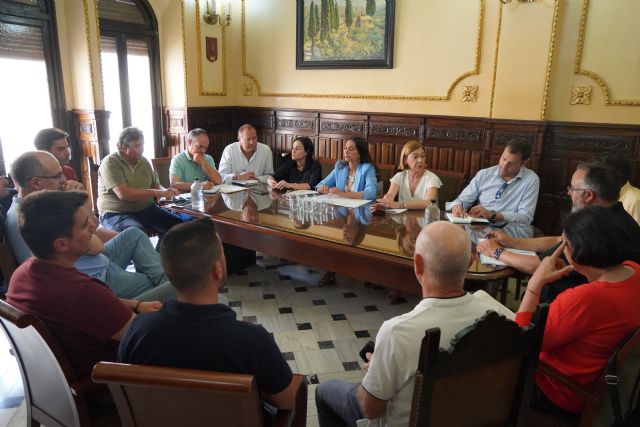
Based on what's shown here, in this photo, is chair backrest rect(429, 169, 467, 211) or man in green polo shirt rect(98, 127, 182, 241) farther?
chair backrest rect(429, 169, 467, 211)

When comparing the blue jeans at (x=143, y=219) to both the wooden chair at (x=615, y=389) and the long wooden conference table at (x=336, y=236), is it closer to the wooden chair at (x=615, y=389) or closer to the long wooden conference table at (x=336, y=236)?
the long wooden conference table at (x=336, y=236)

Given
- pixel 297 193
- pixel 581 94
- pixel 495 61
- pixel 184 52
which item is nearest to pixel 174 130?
pixel 184 52

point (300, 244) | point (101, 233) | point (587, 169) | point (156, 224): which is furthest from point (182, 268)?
point (156, 224)

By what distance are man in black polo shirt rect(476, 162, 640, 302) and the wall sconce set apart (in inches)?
188

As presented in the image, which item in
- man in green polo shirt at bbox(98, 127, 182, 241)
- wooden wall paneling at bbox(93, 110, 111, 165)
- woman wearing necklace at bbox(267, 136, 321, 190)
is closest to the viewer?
man in green polo shirt at bbox(98, 127, 182, 241)

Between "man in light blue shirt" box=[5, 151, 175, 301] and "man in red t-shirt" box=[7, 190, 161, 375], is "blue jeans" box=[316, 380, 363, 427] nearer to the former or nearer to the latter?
"man in red t-shirt" box=[7, 190, 161, 375]

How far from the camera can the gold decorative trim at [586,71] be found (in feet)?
12.9

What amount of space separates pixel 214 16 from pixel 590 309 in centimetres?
561

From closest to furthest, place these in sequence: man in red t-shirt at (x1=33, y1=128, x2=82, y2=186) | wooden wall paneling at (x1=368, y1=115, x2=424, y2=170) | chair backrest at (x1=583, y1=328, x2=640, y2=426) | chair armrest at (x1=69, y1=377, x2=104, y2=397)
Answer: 1. chair backrest at (x1=583, y1=328, x2=640, y2=426)
2. chair armrest at (x1=69, y1=377, x2=104, y2=397)
3. man in red t-shirt at (x1=33, y1=128, x2=82, y2=186)
4. wooden wall paneling at (x1=368, y1=115, x2=424, y2=170)

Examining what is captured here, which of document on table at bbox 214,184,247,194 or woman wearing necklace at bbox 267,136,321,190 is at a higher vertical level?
woman wearing necklace at bbox 267,136,321,190

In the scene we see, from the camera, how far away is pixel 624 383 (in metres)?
1.30

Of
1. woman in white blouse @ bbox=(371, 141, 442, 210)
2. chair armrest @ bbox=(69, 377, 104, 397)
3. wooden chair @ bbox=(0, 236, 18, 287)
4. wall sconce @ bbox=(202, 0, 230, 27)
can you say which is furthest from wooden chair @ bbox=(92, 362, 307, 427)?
wall sconce @ bbox=(202, 0, 230, 27)

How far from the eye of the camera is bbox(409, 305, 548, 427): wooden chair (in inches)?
40.5

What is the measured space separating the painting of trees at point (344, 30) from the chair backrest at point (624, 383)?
441 centimetres
